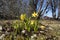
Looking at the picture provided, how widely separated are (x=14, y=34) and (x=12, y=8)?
4.86m

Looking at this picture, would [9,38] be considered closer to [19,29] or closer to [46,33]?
[19,29]

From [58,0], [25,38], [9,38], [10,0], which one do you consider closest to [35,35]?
[25,38]

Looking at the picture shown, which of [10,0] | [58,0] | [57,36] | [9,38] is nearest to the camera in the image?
[9,38]

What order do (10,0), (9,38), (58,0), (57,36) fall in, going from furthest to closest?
(58,0) < (10,0) < (57,36) < (9,38)

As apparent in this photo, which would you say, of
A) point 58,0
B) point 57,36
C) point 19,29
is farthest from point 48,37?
point 58,0

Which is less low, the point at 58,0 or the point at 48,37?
the point at 58,0

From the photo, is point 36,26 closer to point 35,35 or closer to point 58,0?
point 35,35

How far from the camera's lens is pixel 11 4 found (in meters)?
11.5

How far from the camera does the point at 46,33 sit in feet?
23.8

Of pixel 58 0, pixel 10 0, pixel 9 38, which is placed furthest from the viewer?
pixel 58 0

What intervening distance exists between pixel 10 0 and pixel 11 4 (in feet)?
0.81

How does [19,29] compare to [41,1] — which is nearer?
[19,29]

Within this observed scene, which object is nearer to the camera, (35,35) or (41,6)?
(35,35)

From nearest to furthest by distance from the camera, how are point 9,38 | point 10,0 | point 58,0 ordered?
1. point 9,38
2. point 10,0
3. point 58,0
